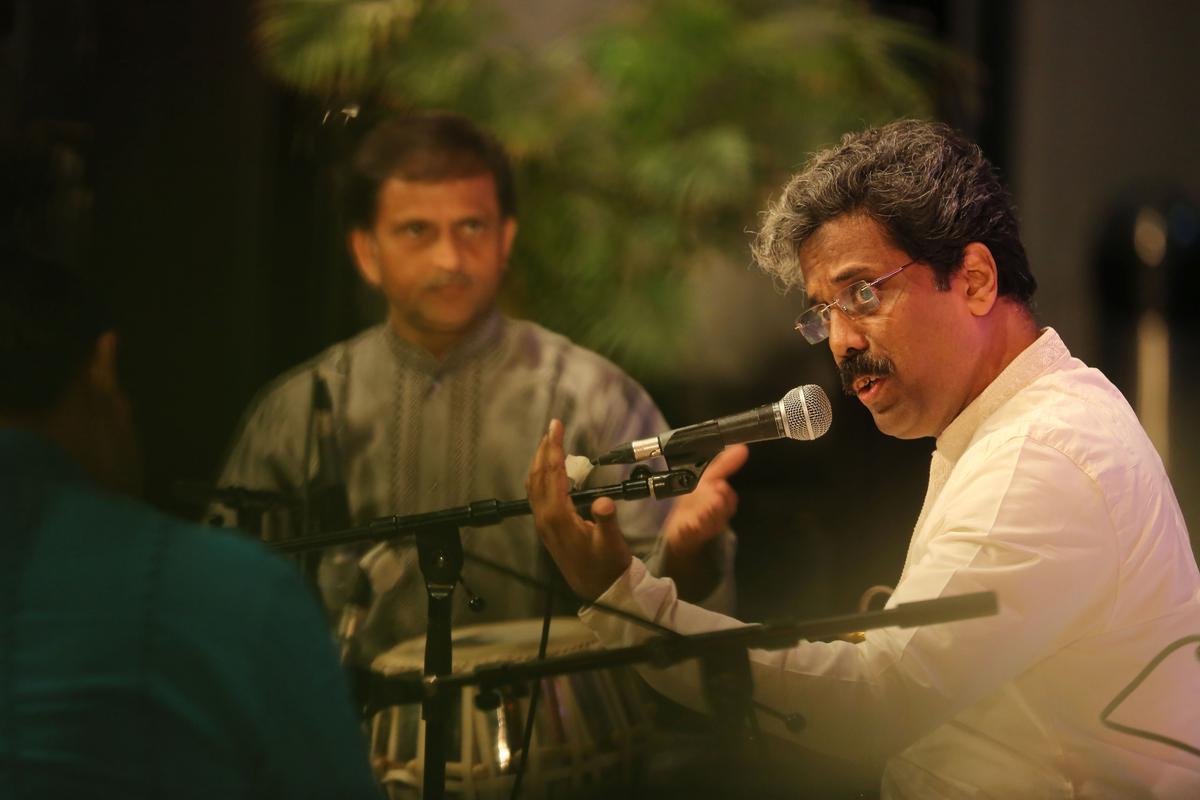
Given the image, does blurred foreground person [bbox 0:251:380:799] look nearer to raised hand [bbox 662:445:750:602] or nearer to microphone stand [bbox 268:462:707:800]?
microphone stand [bbox 268:462:707:800]

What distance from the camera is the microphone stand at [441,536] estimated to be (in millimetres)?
1766

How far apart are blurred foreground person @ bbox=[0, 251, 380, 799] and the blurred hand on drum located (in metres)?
0.47

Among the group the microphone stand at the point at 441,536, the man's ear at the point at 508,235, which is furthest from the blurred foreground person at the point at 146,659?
the man's ear at the point at 508,235

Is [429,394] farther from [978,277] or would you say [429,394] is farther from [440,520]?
[978,277]

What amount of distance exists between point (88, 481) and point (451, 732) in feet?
3.45

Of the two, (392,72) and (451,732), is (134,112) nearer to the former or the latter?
(392,72)

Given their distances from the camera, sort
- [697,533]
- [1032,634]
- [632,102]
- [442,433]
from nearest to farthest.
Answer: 1. [1032,634]
2. [697,533]
3. [442,433]
4. [632,102]

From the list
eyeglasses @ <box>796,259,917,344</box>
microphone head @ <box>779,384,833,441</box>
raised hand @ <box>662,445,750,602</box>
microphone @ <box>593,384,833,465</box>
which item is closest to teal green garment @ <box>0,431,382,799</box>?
microphone @ <box>593,384,833,465</box>

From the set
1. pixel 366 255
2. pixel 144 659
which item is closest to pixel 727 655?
pixel 144 659

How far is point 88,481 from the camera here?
136 cm

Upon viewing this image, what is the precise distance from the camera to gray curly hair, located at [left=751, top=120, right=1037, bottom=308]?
1909mm

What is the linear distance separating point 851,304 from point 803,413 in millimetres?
269

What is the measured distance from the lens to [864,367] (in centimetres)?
195

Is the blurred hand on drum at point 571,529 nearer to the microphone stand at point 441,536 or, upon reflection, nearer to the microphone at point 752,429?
the microphone stand at point 441,536
